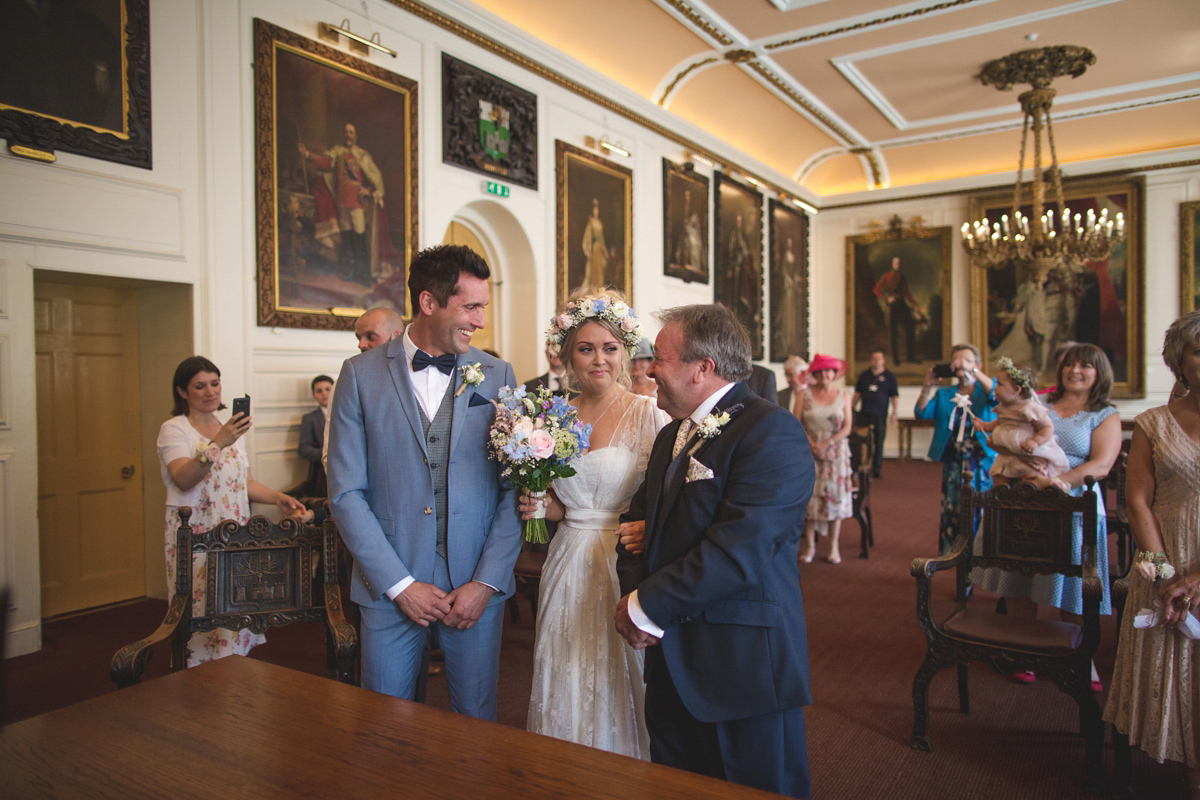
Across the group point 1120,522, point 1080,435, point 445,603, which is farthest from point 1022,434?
point 445,603

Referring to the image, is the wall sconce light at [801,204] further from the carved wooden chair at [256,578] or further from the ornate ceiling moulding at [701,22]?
the carved wooden chair at [256,578]

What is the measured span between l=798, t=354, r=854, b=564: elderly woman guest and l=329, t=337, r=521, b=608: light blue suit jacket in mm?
4830

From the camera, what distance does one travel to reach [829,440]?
6746 millimetres

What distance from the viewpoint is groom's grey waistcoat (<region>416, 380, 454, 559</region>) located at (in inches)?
97.6

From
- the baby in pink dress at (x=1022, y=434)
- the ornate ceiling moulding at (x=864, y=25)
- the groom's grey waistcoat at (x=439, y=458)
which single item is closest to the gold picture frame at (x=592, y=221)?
the ornate ceiling moulding at (x=864, y=25)

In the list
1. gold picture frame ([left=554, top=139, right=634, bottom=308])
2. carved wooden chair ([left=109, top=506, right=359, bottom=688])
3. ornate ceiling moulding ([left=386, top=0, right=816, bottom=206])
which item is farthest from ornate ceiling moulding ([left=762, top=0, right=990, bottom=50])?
carved wooden chair ([left=109, top=506, right=359, bottom=688])

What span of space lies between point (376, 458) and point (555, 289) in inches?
246

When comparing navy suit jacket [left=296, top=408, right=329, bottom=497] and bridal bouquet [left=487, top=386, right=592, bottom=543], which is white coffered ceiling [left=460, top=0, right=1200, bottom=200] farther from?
bridal bouquet [left=487, top=386, right=592, bottom=543]

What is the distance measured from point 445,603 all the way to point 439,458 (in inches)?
18.8

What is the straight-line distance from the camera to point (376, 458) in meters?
2.46

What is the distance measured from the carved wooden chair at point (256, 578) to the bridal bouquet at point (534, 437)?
85 centimetres

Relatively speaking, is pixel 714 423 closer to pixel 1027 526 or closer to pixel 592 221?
pixel 1027 526

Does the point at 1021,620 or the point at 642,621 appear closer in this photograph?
the point at 642,621

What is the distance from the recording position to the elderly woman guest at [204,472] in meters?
3.86
